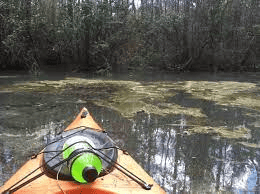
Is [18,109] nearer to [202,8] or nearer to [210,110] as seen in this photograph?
[210,110]

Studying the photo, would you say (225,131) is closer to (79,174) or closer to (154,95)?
(154,95)

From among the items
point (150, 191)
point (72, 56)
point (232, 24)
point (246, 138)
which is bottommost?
point (246, 138)

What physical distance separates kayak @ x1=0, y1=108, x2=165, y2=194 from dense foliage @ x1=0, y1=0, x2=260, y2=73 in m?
9.48

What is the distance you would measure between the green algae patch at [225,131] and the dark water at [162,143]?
0.12 meters

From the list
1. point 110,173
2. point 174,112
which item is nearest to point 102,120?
point 174,112

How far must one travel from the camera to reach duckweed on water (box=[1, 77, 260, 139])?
5.49 meters

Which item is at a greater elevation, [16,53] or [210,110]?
[16,53]

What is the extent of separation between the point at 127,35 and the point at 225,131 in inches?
346

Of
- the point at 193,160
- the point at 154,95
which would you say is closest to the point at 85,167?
the point at 193,160

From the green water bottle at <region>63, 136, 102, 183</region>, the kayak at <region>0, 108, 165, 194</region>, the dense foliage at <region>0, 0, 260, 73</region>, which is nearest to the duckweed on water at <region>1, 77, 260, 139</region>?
the kayak at <region>0, 108, 165, 194</region>

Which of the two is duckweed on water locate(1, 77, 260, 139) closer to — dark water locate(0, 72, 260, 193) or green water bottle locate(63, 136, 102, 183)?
dark water locate(0, 72, 260, 193)

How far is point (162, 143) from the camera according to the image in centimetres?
407

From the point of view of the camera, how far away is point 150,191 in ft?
6.31

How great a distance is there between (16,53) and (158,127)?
853cm
